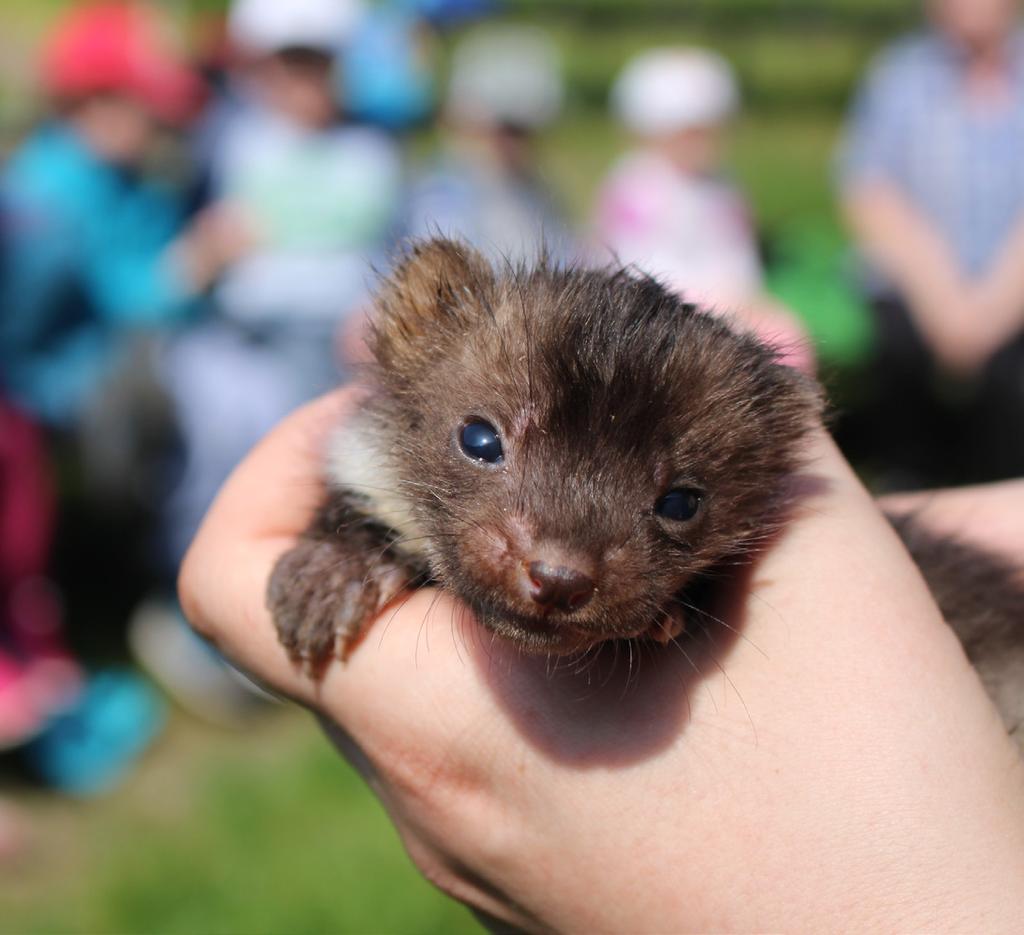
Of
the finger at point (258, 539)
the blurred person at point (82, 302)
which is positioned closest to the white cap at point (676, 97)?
the blurred person at point (82, 302)

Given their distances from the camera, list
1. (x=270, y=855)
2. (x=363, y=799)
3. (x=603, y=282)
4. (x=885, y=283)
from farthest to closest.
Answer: (x=885, y=283)
(x=363, y=799)
(x=270, y=855)
(x=603, y=282)

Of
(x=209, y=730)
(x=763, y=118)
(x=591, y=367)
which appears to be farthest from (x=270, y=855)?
(x=763, y=118)

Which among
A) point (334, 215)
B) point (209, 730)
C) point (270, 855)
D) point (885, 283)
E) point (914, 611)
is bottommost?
point (209, 730)

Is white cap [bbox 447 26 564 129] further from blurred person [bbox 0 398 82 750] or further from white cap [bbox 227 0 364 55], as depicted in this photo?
blurred person [bbox 0 398 82 750]

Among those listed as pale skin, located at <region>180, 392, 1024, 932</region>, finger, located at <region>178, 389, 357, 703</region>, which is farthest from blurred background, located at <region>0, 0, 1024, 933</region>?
pale skin, located at <region>180, 392, 1024, 932</region>

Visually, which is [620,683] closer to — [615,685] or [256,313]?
[615,685]

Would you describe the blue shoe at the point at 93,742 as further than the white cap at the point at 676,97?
No

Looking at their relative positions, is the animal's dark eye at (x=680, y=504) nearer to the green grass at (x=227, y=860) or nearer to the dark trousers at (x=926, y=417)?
the green grass at (x=227, y=860)

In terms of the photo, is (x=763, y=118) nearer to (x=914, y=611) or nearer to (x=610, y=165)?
(x=610, y=165)
